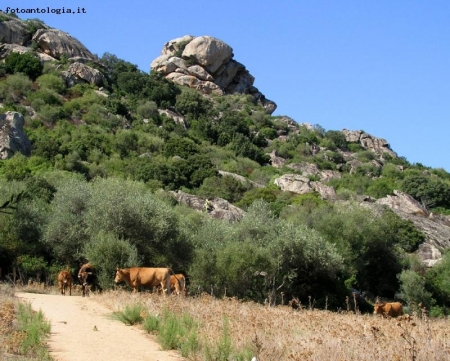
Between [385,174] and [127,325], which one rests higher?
[385,174]

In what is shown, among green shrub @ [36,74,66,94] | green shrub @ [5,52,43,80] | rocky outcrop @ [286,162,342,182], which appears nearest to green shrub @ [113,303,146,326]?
green shrub @ [36,74,66,94]

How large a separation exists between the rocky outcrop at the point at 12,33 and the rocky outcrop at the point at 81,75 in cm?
883

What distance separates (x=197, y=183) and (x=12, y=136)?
65.0 feet

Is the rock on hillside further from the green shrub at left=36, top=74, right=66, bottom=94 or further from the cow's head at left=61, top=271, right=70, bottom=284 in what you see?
the cow's head at left=61, top=271, right=70, bottom=284

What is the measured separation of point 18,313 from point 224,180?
5199 centimetres

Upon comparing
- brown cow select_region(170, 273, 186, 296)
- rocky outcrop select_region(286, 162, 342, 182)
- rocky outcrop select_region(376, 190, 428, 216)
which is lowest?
brown cow select_region(170, 273, 186, 296)

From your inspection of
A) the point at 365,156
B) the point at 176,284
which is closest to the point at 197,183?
the point at 176,284

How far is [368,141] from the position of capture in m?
117

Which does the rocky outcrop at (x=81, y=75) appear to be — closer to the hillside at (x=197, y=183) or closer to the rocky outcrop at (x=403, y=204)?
the hillside at (x=197, y=183)

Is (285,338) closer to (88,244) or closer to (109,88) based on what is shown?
(88,244)

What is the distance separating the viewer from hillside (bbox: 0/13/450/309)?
30.9 m

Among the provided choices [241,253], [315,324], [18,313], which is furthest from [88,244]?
[315,324]

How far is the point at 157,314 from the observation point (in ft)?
47.5

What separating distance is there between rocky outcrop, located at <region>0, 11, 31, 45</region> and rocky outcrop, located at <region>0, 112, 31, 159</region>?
3113 cm
